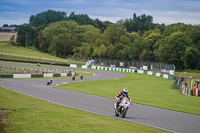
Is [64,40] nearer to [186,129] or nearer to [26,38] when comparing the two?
[26,38]

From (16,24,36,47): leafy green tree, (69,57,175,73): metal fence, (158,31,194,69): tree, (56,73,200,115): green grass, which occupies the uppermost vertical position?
(16,24,36,47): leafy green tree

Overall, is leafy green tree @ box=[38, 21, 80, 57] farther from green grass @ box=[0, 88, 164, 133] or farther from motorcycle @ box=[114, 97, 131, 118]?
green grass @ box=[0, 88, 164, 133]

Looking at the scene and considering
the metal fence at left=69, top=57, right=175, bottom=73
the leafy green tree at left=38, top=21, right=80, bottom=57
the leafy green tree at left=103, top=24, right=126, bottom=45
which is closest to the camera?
the metal fence at left=69, top=57, right=175, bottom=73

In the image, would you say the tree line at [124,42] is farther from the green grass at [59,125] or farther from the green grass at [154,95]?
the green grass at [59,125]

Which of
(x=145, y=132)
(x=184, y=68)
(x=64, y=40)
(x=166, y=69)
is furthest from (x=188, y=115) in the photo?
(x=64, y=40)

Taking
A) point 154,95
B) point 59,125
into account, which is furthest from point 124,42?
point 59,125

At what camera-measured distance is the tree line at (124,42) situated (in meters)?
88.6

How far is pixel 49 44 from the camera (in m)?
150

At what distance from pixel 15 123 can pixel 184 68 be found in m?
79.2

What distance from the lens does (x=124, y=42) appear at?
12181cm

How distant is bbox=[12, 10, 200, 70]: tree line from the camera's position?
88.6 metres

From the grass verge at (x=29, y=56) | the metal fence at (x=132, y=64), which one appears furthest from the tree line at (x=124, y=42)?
the metal fence at (x=132, y=64)

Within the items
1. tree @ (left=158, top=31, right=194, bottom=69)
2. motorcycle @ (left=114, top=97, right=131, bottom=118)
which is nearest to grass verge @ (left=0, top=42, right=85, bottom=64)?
tree @ (left=158, top=31, right=194, bottom=69)

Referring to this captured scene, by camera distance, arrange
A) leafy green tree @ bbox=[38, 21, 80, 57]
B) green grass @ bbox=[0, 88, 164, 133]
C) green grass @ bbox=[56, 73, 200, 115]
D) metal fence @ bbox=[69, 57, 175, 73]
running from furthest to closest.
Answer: leafy green tree @ bbox=[38, 21, 80, 57] < metal fence @ bbox=[69, 57, 175, 73] < green grass @ bbox=[56, 73, 200, 115] < green grass @ bbox=[0, 88, 164, 133]
